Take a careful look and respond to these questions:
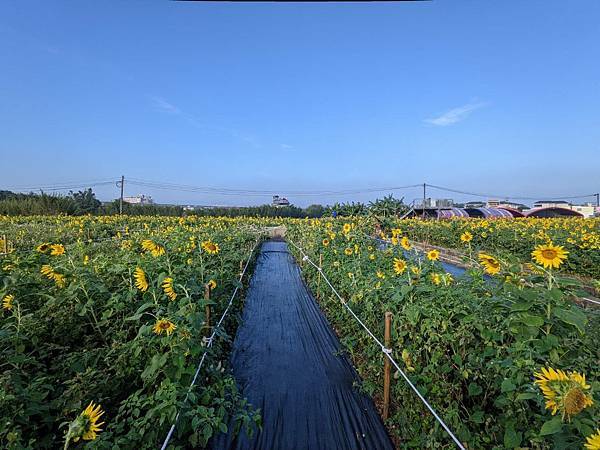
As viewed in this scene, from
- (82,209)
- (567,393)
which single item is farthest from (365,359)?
(82,209)

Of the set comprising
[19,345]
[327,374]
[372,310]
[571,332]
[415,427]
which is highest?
[571,332]

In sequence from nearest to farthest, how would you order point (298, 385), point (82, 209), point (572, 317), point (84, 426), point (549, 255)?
1. point (84, 426)
2. point (572, 317)
3. point (549, 255)
4. point (298, 385)
5. point (82, 209)

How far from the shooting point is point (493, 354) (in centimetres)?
199

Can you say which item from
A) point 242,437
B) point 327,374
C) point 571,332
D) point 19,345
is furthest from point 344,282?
point 19,345

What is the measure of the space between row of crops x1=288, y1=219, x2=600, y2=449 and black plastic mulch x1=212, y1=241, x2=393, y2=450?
0.22m

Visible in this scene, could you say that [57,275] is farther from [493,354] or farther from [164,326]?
[493,354]

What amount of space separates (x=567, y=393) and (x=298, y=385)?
2696 mm

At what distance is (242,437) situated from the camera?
259 cm

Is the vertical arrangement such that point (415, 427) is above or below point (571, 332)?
below

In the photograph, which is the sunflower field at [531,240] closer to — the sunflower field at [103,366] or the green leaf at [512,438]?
the green leaf at [512,438]

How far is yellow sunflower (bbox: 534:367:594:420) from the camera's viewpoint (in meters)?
1.15

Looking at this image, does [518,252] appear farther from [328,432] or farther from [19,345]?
[19,345]

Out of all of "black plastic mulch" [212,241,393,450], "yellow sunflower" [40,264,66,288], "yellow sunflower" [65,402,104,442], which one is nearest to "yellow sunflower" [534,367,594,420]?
"yellow sunflower" [65,402,104,442]

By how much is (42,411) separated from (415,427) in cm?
230
